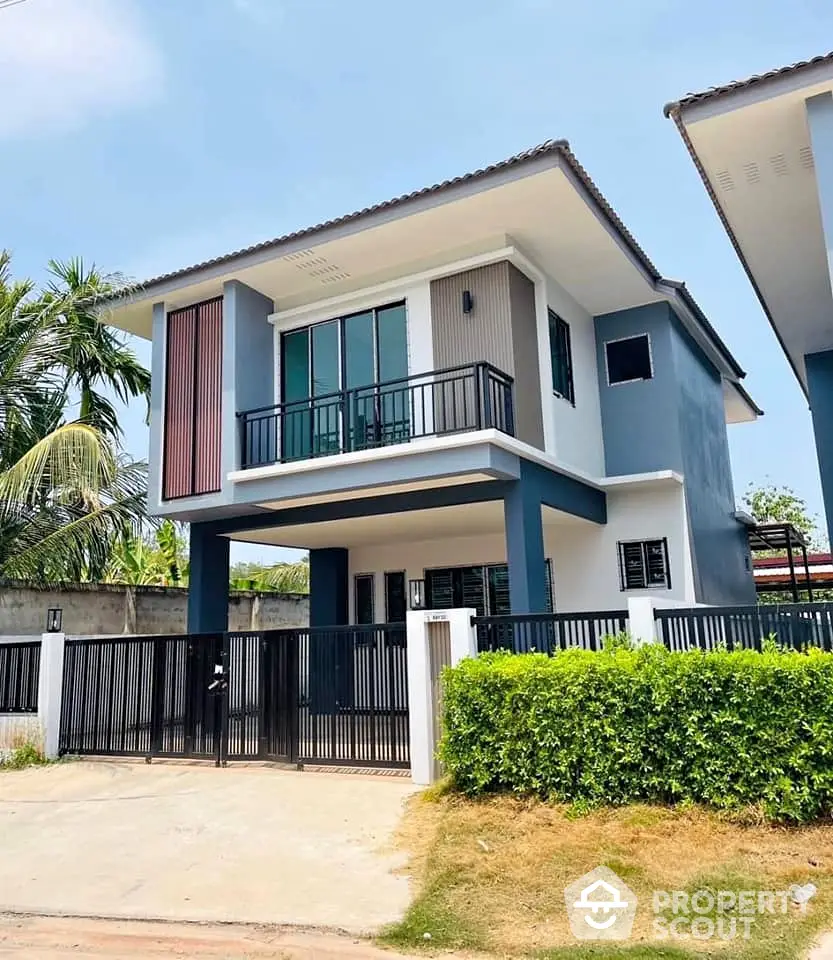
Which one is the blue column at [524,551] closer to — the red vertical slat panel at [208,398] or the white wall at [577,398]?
the white wall at [577,398]

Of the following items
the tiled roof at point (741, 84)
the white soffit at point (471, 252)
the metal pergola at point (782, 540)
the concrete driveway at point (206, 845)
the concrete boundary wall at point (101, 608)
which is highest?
the white soffit at point (471, 252)

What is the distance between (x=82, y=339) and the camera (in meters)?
12.1

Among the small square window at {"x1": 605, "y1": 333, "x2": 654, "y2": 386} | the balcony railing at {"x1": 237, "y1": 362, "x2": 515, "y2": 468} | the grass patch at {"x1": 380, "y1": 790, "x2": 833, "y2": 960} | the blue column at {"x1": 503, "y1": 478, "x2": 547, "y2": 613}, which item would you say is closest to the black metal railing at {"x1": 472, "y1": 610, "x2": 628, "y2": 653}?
the grass patch at {"x1": 380, "y1": 790, "x2": 833, "y2": 960}

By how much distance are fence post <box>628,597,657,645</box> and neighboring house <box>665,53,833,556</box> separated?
339cm

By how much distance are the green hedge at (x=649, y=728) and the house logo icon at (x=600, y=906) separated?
48.8 inches

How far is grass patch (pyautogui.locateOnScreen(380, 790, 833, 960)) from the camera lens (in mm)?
4023

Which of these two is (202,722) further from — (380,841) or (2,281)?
(2,281)

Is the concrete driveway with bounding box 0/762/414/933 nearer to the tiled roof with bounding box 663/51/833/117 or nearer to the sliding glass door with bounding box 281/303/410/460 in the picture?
the sliding glass door with bounding box 281/303/410/460

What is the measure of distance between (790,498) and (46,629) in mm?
33507

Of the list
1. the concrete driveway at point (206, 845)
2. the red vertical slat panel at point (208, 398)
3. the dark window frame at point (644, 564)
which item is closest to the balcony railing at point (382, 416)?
the red vertical slat panel at point (208, 398)

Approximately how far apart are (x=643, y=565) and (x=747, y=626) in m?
5.20

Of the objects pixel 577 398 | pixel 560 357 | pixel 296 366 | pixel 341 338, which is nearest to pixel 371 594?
pixel 296 366

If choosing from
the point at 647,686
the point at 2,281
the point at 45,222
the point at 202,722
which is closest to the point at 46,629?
the point at 202,722

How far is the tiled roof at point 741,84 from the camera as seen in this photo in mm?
7016
